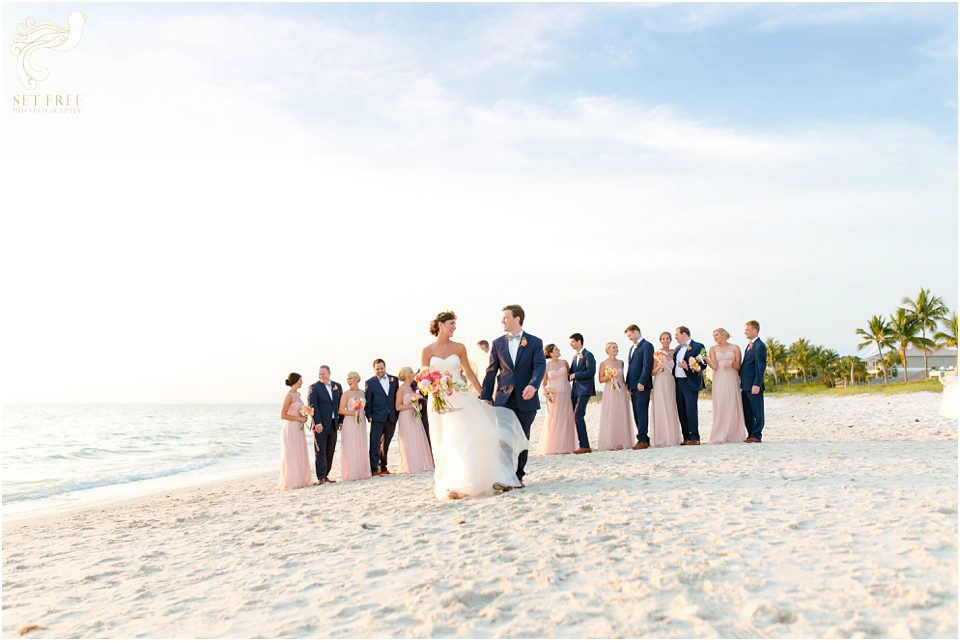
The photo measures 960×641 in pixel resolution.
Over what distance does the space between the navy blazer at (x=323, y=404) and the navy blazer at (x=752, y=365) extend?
7.03m

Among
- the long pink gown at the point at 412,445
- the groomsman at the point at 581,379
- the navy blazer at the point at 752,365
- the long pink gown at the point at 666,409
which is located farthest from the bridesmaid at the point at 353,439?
the navy blazer at the point at 752,365

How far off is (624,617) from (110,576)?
184 inches

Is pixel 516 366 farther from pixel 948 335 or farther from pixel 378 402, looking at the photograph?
pixel 948 335

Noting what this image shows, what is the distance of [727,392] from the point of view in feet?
42.8

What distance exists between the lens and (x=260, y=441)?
38.2 m

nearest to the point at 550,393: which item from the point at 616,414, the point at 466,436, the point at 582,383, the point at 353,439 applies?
the point at 582,383

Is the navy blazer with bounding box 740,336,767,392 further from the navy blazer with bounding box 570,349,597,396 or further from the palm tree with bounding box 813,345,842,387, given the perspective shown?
the palm tree with bounding box 813,345,842,387

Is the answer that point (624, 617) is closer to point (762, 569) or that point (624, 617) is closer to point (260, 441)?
point (762, 569)

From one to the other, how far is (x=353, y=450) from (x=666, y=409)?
5.64 meters

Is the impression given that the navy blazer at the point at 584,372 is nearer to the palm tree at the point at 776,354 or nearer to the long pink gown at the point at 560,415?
the long pink gown at the point at 560,415

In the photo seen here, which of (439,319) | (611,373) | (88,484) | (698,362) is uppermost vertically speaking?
(439,319)

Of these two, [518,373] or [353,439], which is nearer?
[518,373]

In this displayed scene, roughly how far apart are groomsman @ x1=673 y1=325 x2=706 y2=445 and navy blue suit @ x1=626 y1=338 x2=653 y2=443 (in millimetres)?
501

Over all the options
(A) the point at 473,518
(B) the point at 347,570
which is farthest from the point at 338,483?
(B) the point at 347,570
